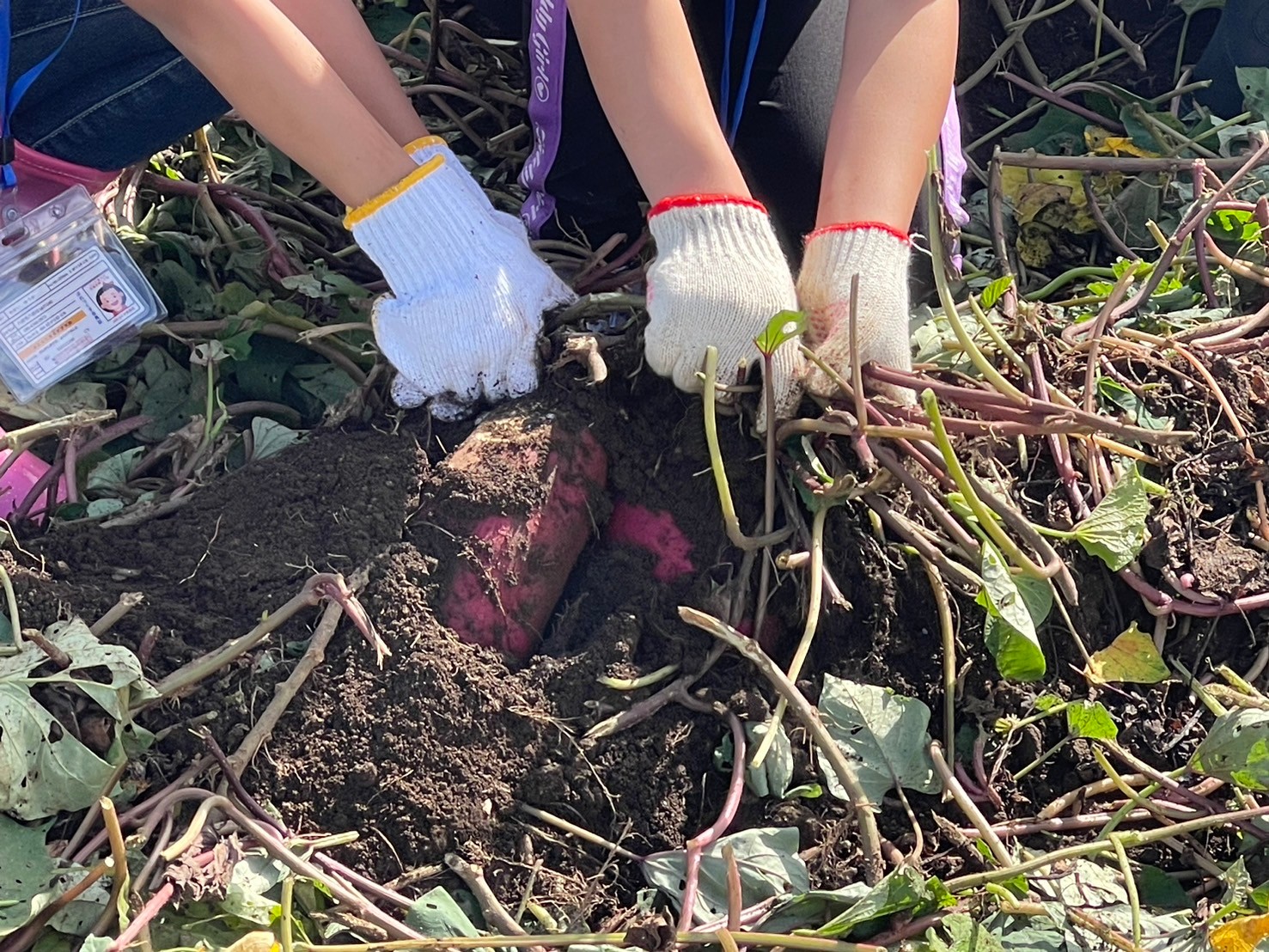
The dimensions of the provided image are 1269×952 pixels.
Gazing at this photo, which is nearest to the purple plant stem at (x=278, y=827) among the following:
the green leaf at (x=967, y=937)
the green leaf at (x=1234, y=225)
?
the green leaf at (x=967, y=937)

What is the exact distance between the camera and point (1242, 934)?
0.75 metres

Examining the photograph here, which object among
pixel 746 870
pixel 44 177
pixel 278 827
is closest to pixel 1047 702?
pixel 746 870

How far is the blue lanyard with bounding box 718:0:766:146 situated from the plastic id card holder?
29.3 inches

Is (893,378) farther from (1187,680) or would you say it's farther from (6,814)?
(6,814)

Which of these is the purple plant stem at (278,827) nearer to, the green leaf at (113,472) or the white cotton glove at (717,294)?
the green leaf at (113,472)

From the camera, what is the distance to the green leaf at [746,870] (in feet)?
2.71

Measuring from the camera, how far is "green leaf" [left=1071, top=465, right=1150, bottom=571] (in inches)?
35.4

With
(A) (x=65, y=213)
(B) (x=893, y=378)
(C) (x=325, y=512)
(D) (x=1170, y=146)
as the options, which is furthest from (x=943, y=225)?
(A) (x=65, y=213)

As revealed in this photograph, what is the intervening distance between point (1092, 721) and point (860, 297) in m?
0.42

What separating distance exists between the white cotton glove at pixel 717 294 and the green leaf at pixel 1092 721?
1.13 feet

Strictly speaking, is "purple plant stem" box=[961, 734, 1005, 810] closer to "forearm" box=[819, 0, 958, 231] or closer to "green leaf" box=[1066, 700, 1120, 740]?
"green leaf" box=[1066, 700, 1120, 740]

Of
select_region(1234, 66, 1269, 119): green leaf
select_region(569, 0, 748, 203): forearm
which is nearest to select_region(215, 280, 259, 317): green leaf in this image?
select_region(569, 0, 748, 203): forearm

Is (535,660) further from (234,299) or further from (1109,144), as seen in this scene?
(1109,144)

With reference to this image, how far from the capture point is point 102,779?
836 mm
